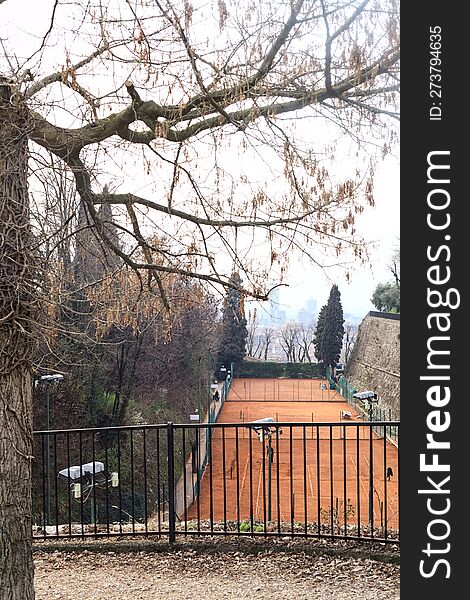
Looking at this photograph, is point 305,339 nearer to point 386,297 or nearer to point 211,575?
point 386,297

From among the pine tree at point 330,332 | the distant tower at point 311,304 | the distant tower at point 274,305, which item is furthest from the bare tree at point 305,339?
the distant tower at point 274,305

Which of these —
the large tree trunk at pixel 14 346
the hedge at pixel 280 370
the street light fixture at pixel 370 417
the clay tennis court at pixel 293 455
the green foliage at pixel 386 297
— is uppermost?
the green foliage at pixel 386 297

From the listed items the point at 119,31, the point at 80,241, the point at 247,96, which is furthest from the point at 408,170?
the point at 80,241

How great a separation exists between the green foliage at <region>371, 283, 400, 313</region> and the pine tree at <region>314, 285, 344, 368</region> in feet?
5.41

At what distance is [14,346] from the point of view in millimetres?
3180

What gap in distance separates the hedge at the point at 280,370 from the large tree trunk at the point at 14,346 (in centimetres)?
3128

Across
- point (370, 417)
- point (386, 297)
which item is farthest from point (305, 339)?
point (370, 417)

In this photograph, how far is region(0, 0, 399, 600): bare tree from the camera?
2.92 m

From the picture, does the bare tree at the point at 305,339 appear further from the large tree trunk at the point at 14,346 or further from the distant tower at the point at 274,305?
the large tree trunk at the point at 14,346

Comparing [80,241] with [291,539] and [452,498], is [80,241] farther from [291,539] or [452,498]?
[452,498]

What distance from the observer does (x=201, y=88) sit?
2900 mm

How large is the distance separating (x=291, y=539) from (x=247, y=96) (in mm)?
2695

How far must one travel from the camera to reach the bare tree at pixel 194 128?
2916mm

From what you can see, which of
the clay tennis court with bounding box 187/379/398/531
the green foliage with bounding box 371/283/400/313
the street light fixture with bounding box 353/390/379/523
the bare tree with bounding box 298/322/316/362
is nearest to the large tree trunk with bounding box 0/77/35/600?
the street light fixture with bounding box 353/390/379/523
